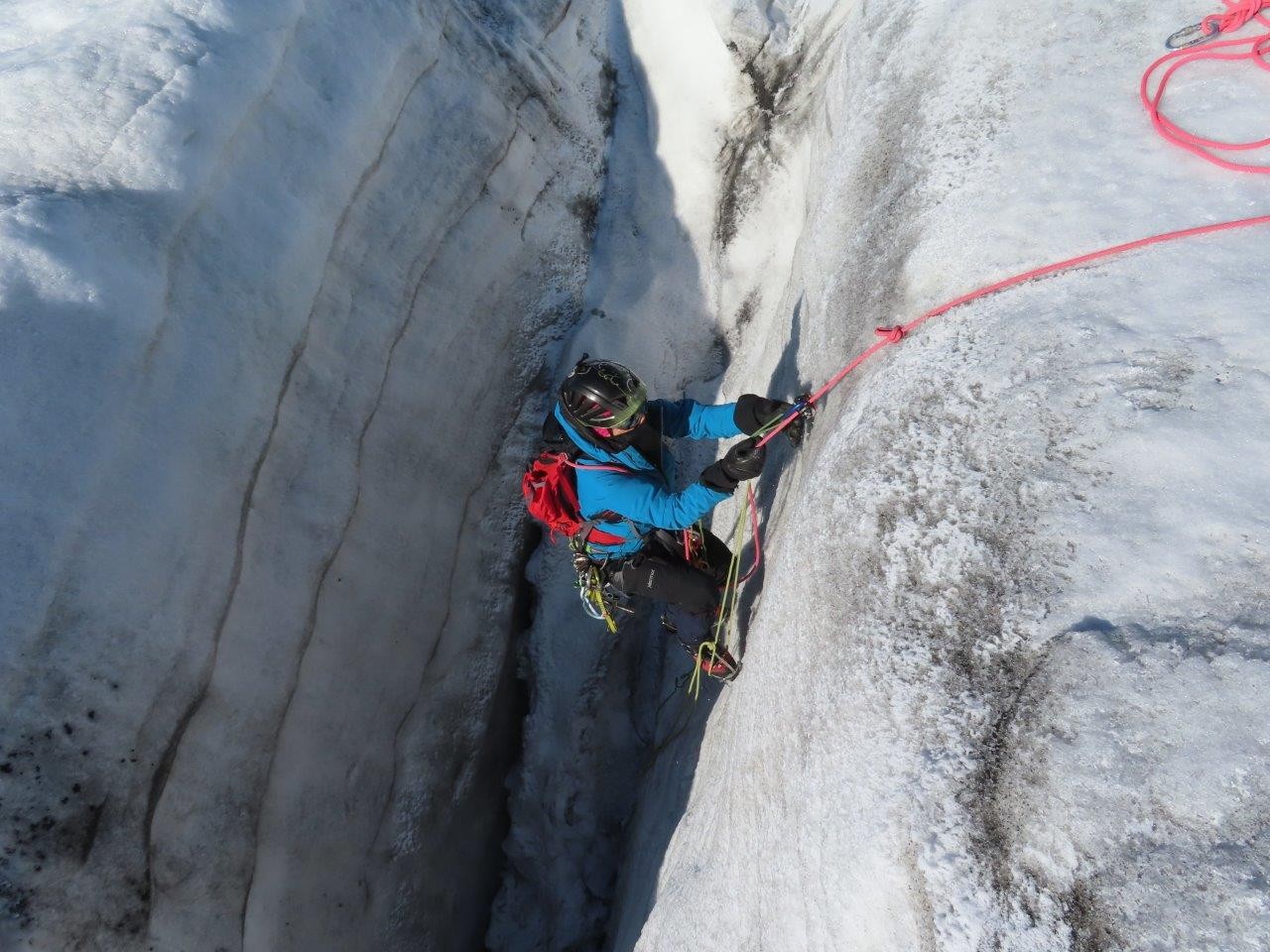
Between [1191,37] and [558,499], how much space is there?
3.03 metres

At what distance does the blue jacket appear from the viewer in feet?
10.7

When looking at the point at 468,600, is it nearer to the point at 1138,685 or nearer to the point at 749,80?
the point at 1138,685

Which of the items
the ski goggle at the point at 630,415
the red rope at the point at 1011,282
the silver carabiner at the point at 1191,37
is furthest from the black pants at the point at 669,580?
the silver carabiner at the point at 1191,37

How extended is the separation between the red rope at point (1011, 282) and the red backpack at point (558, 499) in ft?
3.18

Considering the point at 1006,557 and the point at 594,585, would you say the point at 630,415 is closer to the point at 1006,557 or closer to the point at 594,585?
the point at 594,585

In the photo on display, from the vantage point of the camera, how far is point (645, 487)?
11.1 ft

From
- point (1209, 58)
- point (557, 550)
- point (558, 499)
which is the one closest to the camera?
point (1209, 58)

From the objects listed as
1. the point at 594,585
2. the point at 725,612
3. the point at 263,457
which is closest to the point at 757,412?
the point at 725,612

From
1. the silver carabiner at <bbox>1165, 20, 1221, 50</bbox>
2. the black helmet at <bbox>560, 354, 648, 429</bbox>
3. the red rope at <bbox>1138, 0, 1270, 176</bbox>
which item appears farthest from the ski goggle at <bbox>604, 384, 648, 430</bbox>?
the silver carabiner at <bbox>1165, 20, 1221, 50</bbox>

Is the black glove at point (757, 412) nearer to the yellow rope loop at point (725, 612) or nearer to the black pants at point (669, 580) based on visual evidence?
the yellow rope loop at point (725, 612)

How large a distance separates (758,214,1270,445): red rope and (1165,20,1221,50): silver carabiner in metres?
0.88

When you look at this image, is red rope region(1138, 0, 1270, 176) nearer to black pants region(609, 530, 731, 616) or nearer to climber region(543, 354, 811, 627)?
climber region(543, 354, 811, 627)

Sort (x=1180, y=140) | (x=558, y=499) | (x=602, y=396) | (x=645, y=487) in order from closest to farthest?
(x=1180, y=140) < (x=602, y=396) < (x=645, y=487) < (x=558, y=499)

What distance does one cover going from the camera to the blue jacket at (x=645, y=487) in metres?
3.27
